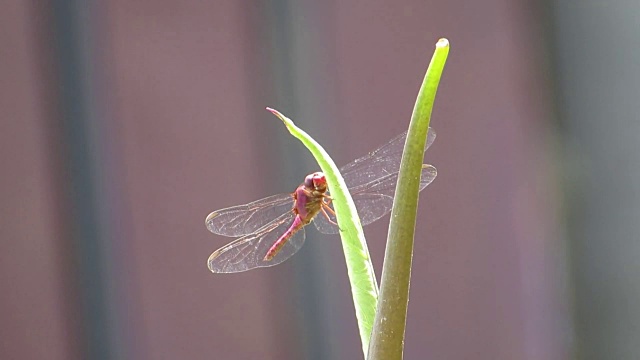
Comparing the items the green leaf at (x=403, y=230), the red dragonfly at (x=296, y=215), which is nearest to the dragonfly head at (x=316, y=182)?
the red dragonfly at (x=296, y=215)

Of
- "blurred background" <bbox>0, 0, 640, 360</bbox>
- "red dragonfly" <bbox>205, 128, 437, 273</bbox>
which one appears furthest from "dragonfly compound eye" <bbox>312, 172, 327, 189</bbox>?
"blurred background" <bbox>0, 0, 640, 360</bbox>

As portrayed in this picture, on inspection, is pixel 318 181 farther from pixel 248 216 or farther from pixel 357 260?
pixel 357 260

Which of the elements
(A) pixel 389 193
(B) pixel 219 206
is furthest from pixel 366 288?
(B) pixel 219 206

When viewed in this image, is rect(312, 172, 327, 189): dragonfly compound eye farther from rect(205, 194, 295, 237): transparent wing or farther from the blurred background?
the blurred background
